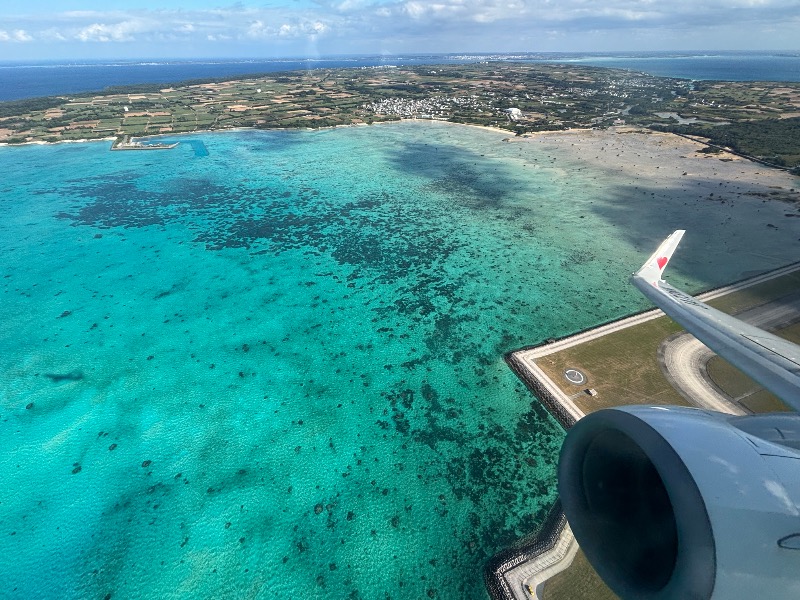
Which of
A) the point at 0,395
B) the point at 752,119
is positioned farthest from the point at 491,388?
the point at 752,119

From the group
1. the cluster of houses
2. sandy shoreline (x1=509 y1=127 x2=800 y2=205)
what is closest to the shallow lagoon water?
sandy shoreline (x1=509 y1=127 x2=800 y2=205)

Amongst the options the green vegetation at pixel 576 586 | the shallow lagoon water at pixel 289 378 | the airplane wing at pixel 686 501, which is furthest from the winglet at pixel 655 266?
A: the green vegetation at pixel 576 586

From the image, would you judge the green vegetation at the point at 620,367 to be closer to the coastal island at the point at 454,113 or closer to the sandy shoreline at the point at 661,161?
the sandy shoreline at the point at 661,161

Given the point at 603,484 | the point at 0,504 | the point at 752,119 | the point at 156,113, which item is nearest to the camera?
the point at 603,484

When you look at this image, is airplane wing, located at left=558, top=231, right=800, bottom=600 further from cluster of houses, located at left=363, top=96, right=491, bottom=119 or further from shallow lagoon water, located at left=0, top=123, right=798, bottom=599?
cluster of houses, located at left=363, top=96, right=491, bottom=119

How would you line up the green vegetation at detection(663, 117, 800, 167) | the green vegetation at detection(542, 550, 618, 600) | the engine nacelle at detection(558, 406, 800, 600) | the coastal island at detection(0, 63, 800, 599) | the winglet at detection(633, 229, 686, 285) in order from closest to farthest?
the engine nacelle at detection(558, 406, 800, 600) → the green vegetation at detection(542, 550, 618, 600) → the winglet at detection(633, 229, 686, 285) → the coastal island at detection(0, 63, 800, 599) → the green vegetation at detection(663, 117, 800, 167)

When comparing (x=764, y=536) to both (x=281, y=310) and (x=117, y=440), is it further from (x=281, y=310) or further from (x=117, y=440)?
(x=281, y=310)
